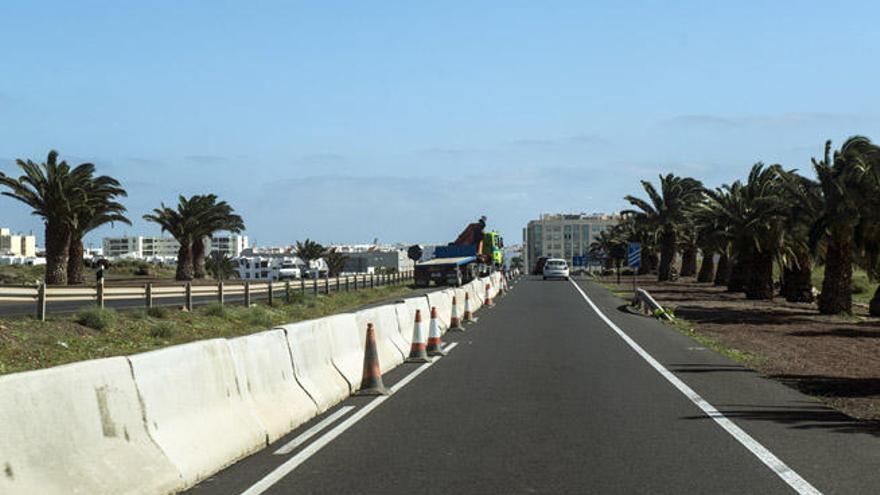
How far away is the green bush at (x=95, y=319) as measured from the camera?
2564cm

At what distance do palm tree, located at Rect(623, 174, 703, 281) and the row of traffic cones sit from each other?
162 ft

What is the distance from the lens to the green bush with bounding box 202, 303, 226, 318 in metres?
32.4

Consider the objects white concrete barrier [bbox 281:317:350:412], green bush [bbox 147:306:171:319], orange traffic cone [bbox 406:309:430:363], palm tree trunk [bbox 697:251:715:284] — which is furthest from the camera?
palm tree trunk [bbox 697:251:715:284]

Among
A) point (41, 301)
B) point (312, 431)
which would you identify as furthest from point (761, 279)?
point (312, 431)

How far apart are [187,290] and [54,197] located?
68.1ft

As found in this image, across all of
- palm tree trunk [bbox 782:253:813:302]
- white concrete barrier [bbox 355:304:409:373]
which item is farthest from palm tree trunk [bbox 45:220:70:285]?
white concrete barrier [bbox 355:304:409:373]

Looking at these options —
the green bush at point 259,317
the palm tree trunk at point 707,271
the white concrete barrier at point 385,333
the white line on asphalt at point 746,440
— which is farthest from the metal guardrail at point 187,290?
the palm tree trunk at point 707,271

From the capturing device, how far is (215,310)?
32.7 meters

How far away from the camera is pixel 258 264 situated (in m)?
Result: 161

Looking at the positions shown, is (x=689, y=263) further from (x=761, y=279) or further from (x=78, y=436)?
(x=78, y=436)

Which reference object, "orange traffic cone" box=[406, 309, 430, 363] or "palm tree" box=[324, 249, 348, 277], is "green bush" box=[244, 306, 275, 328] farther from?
"palm tree" box=[324, 249, 348, 277]

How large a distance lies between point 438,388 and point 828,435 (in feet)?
17.1

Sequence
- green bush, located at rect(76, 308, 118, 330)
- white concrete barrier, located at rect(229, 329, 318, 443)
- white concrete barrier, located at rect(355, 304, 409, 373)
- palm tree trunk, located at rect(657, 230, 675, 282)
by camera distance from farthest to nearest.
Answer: palm tree trunk, located at rect(657, 230, 675, 282) < green bush, located at rect(76, 308, 118, 330) < white concrete barrier, located at rect(355, 304, 409, 373) < white concrete barrier, located at rect(229, 329, 318, 443)

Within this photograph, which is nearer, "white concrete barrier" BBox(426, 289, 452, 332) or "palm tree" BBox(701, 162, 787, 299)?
"white concrete barrier" BBox(426, 289, 452, 332)
